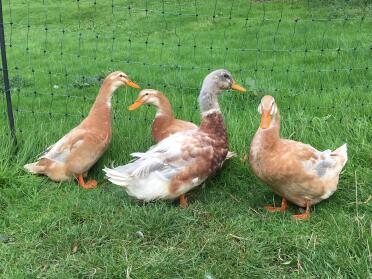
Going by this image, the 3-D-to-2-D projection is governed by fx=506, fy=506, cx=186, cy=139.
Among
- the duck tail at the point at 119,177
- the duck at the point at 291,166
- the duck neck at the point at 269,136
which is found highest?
the duck neck at the point at 269,136

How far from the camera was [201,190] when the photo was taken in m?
4.16

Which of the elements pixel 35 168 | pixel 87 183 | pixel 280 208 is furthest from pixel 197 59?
pixel 280 208

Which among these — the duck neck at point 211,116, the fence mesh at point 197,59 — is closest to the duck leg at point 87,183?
the fence mesh at point 197,59

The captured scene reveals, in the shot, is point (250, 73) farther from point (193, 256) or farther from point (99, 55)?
point (193, 256)

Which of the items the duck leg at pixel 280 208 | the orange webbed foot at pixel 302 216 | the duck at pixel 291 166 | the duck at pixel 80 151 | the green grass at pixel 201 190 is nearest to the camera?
the green grass at pixel 201 190

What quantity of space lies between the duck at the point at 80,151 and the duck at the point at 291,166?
4.36 feet

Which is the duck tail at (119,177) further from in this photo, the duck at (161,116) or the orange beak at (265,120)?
the orange beak at (265,120)

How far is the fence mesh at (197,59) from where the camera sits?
5316 mm

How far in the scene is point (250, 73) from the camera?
21.5 ft

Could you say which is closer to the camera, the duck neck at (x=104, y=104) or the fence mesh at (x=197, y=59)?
the duck neck at (x=104, y=104)

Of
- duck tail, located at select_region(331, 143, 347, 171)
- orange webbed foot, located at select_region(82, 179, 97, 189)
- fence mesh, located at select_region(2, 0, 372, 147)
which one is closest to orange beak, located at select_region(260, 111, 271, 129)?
duck tail, located at select_region(331, 143, 347, 171)

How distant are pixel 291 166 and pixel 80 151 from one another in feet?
5.70

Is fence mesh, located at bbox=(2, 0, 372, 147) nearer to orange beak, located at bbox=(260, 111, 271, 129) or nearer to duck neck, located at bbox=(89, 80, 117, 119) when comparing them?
duck neck, located at bbox=(89, 80, 117, 119)

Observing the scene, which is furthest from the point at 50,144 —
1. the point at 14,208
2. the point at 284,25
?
the point at 284,25
